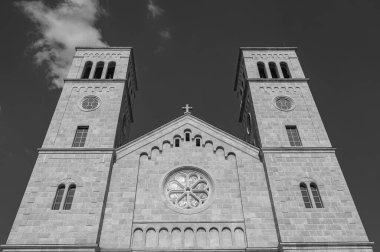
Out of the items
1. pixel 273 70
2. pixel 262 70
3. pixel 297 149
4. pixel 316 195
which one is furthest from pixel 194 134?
pixel 273 70

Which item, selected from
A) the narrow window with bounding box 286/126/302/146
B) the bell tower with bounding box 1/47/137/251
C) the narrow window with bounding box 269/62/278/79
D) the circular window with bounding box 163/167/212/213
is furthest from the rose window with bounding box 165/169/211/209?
the narrow window with bounding box 269/62/278/79

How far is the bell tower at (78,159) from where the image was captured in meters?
20.8

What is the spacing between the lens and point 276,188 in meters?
23.0

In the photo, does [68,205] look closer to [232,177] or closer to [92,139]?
[92,139]

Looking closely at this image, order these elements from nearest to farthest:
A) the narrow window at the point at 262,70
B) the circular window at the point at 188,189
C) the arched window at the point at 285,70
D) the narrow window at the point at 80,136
Answer: the circular window at the point at 188,189 → the narrow window at the point at 80,136 → the arched window at the point at 285,70 → the narrow window at the point at 262,70

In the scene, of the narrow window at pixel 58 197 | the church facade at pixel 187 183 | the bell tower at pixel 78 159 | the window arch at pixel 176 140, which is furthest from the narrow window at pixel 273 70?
the narrow window at pixel 58 197

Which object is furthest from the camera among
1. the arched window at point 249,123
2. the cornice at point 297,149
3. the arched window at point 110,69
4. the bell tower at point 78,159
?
the arched window at point 110,69

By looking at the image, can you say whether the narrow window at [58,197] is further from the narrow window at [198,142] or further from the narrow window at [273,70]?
the narrow window at [273,70]

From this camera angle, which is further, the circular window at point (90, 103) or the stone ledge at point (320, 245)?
the circular window at point (90, 103)

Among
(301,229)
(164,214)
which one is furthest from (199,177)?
(301,229)

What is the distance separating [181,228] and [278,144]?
8980 mm

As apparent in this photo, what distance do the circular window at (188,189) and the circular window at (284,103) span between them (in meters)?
8.45

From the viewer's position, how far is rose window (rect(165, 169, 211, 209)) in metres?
23.2

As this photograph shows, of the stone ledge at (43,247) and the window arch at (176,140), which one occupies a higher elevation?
the window arch at (176,140)
